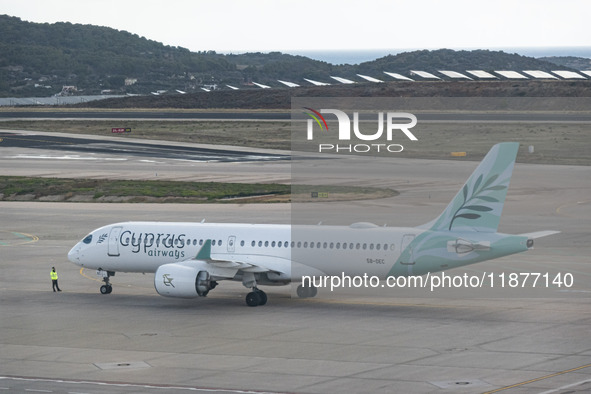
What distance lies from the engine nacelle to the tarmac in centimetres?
114

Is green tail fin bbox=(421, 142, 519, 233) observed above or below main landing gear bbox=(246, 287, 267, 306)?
above

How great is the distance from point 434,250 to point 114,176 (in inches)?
2617

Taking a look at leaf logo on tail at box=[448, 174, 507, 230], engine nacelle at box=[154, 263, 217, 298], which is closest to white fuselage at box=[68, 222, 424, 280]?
leaf logo on tail at box=[448, 174, 507, 230]

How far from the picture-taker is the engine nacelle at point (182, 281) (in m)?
45.9

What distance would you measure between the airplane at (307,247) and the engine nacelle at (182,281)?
5cm

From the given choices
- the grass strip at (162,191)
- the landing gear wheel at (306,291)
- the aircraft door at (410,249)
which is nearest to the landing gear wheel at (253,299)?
the landing gear wheel at (306,291)

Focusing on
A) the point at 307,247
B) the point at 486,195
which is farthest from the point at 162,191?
the point at 486,195

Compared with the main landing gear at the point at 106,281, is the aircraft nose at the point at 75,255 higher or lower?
higher

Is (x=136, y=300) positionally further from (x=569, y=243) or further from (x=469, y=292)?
(x=569, y=243)

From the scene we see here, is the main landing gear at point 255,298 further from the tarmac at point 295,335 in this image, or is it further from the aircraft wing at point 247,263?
the aircraft wing at point 247,263

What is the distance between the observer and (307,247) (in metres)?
46.9

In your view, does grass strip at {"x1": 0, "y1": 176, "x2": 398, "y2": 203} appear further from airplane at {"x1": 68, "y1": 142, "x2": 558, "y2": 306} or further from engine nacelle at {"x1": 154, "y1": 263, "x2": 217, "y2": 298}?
engine nacelle at {"x1": 154, "y1": 263, "x2": 217, "y2": 298}

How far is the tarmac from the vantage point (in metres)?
33.3

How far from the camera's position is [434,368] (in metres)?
34.6
